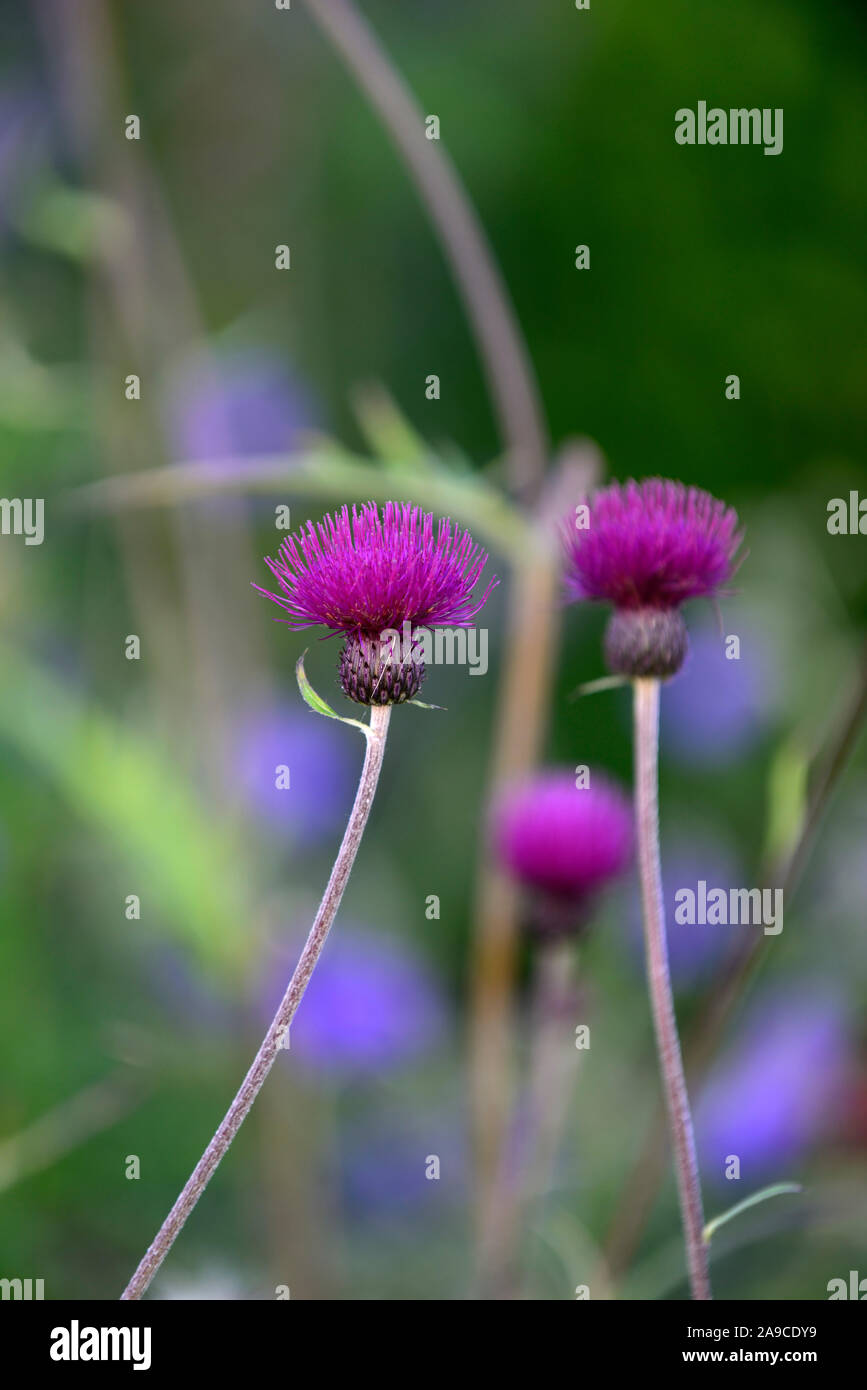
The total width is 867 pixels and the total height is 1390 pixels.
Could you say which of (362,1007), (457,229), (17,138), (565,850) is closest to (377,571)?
(565,850)

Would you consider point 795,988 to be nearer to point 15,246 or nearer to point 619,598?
point 619,598

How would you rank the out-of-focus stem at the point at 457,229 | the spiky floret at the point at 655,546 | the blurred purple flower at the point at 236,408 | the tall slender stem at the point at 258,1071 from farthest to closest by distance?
the blurred purple flower at the point at 236,408 → the out-of-focus stem at the point at 457,229 → the spiky floret at the point at 655,546 → the tall slender stem at the point at 258,1071

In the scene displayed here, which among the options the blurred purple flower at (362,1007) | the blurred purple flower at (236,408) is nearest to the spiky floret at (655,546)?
the blurred purple flower at (362,1007)

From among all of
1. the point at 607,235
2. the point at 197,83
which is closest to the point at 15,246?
the point at 197,83

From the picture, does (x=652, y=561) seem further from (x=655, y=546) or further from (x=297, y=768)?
(x=297, y=768)

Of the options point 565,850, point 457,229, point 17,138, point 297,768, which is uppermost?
point 17,138

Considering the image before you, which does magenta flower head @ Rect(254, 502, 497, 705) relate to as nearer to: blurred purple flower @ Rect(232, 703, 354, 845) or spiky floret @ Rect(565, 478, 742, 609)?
spiky floret @ Rect(565, 478, 742, 609)

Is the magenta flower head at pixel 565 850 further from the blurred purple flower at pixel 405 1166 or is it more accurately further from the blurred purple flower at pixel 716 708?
the blurred purple flower at pixel 716 708
